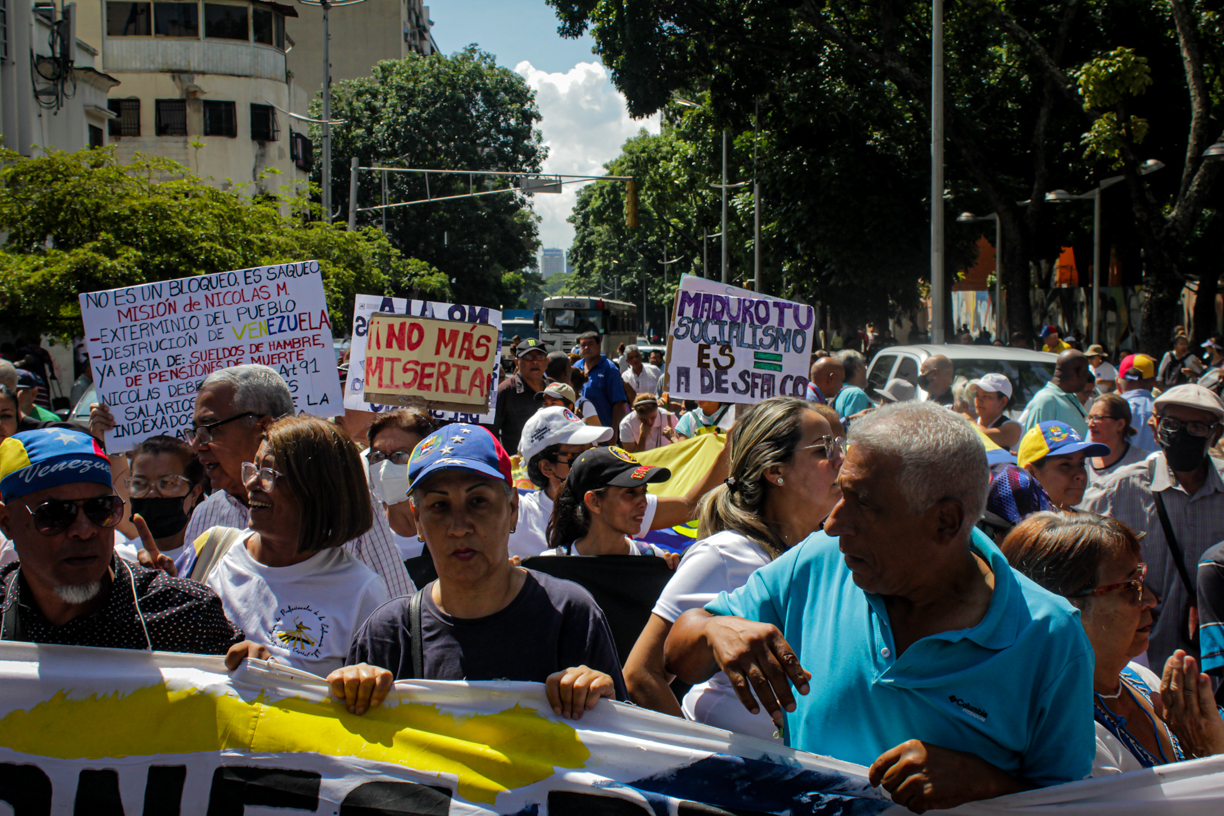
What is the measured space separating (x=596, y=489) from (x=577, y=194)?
71.3 meters

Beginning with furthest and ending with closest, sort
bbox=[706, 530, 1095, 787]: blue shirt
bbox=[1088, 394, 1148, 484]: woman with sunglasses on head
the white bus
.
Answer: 1. the white bus
2. bbox=[1088, 394, 1148, 484]: woman with sunglasses on head
3. bbox=[706, 530, 1095, 787]: blue shirt

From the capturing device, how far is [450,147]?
163 ft

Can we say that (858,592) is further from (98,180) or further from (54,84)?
(54,84)

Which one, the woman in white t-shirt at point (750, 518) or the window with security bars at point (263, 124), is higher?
the window with security bars at point (263, 124)

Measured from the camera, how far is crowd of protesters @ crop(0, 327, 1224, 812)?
6.68 ft

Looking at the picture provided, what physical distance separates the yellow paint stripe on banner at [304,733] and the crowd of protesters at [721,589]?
0.10m

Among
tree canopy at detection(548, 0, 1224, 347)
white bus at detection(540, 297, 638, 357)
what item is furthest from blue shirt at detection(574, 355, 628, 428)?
white bus at detection(540, 297, 638, 357)

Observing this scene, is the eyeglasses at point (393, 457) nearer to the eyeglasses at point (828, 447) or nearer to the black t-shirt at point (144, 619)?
the black t-shirt at point (144, 619)

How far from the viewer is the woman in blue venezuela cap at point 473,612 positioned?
2.55 m

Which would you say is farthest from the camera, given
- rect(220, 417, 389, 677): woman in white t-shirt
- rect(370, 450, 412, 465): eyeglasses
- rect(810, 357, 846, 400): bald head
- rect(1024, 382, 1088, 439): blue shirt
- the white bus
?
the white bus

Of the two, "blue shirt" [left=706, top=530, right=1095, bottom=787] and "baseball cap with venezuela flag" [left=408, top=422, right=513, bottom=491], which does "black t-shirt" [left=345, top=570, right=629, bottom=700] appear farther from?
"blue shirt" [left=706, top=530, right=1095, bottom=787]

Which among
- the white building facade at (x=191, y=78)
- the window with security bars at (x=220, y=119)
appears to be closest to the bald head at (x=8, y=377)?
the white building facade at (x=191, y=78)

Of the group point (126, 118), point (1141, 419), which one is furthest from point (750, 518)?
point (126, 118)

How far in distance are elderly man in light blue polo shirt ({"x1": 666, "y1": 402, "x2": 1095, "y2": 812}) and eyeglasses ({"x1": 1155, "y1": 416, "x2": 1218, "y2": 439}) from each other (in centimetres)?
312
